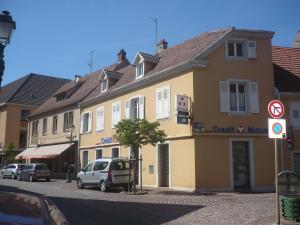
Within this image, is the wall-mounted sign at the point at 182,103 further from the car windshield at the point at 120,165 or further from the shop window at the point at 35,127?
the shop window at the point at 35,127

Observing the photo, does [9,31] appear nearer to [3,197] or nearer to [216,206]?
[3,197]

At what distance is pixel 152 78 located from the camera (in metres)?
24.5

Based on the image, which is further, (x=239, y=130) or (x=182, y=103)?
(x=239, y=130)

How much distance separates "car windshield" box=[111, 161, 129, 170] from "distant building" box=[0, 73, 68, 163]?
3052 centimetres

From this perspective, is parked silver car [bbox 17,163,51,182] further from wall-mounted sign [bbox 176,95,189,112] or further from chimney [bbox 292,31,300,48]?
chimney [bbox 292,31,300,48]

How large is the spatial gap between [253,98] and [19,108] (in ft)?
123

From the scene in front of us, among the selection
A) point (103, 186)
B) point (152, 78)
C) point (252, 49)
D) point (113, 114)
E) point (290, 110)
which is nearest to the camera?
point (103, 186)

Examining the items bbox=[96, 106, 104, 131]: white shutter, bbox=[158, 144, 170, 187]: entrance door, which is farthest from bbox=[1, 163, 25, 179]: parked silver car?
bbox=[158, 144, 170, 187]: entrance door

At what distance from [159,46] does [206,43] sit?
9573 millimetres

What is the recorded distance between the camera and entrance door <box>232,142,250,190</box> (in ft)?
69.4

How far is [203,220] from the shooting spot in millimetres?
11430

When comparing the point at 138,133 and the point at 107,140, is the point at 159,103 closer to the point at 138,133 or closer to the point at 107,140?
the point at 138,133

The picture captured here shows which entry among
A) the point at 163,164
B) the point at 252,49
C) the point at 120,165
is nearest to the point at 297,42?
the point at 252,49

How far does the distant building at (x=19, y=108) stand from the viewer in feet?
167
